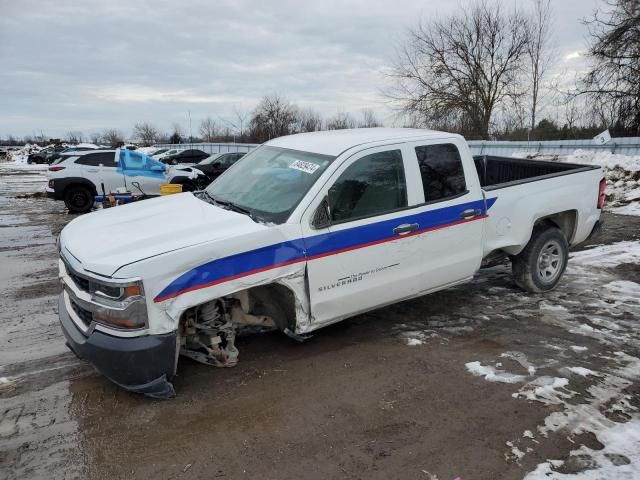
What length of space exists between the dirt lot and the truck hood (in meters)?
0.21

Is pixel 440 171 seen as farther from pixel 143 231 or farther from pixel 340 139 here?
pixel 143 231

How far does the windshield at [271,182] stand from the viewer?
3.85 m

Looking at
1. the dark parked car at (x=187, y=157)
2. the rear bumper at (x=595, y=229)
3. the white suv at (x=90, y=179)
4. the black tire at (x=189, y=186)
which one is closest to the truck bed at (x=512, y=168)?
the rear bumper at (x=595, y=229)

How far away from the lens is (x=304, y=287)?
12.2 ft

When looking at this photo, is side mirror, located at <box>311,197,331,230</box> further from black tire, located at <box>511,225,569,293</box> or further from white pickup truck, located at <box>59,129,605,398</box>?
black tire, located at <box>511,225,569,293</box>

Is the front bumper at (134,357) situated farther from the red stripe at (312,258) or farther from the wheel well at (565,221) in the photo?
the wheel well at (565,221)

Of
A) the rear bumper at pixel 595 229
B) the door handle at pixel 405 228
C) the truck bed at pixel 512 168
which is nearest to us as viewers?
the door handle at pixel 405 228

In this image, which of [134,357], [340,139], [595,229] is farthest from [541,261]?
[134,357]

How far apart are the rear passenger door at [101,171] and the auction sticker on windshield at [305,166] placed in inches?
450

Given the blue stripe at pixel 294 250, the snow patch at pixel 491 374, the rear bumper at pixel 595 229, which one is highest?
the blue stripe at pixel 294 250

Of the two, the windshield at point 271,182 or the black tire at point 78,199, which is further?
the black tire at point 78,199

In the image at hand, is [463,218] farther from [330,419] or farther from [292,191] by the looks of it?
[330,419]

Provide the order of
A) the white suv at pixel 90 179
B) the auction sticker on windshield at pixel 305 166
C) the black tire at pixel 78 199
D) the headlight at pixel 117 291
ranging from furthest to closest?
the black tire at pixel 78 199 < the white suv at pixel 90 179 < the auction sticker on windshield at pixel 305 166 < the headlight at pixel 117 291

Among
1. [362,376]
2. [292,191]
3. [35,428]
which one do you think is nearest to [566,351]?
[362,376]
